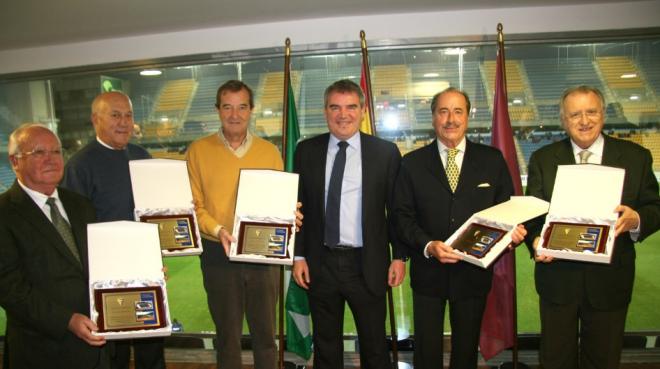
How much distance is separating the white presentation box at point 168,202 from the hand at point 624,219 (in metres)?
1.98

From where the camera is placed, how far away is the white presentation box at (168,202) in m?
2.09

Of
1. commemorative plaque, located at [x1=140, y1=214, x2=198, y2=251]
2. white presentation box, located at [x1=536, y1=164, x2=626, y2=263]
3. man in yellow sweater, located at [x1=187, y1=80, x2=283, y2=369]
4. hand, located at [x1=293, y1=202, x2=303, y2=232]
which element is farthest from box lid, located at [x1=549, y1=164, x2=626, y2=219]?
commemorative plaque, located at [x1=140, y1=214, x2=198, y2=251]

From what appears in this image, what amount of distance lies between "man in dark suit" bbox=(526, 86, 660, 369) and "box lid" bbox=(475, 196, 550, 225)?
0.76 ft

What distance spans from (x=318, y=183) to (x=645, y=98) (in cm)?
305

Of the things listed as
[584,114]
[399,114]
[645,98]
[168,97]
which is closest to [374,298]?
[584,114]

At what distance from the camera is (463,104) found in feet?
6.79

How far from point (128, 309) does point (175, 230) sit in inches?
20.6

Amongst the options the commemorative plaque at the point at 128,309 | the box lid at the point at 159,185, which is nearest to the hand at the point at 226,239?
the box lid at the point at 159,185

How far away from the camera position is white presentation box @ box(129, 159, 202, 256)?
2094mm

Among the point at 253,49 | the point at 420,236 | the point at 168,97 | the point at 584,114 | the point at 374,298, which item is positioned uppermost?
the point at 253,49

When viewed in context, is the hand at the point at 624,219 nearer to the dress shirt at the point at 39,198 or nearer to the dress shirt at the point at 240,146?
the dress shirt at the point at 240,146

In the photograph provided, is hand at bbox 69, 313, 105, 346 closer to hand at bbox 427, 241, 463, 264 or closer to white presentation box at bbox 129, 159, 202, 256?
white presentation box at bbox 129, 159, 202, 256

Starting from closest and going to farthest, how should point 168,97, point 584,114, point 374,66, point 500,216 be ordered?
point 500,216 → point 584,114 → point 374,66 → point 168,97

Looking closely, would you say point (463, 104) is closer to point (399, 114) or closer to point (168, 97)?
point (399, 114)
